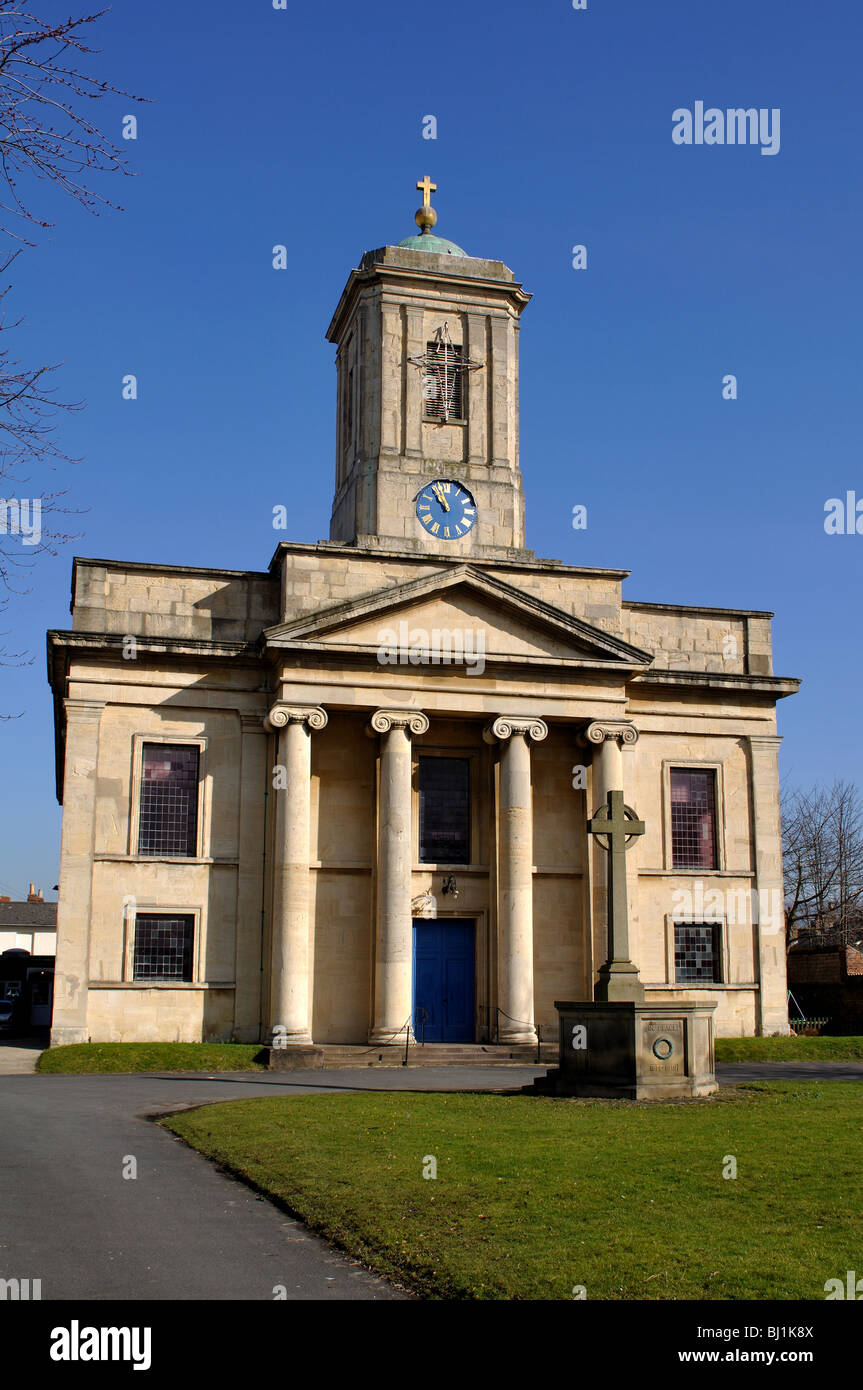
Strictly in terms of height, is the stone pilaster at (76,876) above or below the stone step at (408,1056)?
above

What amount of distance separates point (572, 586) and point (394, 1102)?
62.3 feet

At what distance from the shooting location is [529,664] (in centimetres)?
3416

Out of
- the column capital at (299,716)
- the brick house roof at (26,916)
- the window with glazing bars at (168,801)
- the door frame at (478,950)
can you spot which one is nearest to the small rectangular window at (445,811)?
the door frame at (478,950)

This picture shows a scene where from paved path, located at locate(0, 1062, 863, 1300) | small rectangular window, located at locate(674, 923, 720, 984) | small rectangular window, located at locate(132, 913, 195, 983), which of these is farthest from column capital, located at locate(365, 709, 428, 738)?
paved path, located at locate(0, 1062, 863, 1300)

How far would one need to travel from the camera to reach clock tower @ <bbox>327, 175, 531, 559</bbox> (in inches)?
1452

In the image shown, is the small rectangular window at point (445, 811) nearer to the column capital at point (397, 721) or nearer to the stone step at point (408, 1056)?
the column capital at point (397, 721)

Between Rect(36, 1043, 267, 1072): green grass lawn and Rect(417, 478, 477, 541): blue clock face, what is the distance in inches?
584

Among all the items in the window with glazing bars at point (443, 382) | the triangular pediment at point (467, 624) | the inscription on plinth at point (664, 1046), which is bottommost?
the inscription on plinth at point (664, 1046)

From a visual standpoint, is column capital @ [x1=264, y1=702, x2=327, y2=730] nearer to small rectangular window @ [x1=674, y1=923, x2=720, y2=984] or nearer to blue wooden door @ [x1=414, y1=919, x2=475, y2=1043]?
blue wooden door @ [x1=414, y1=919, x2=475, y2=1043]

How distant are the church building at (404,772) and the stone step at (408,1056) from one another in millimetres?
284

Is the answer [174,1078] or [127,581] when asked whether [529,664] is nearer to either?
[127,581]

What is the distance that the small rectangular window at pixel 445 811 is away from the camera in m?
35.3

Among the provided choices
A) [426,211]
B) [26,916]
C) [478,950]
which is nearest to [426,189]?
[426,211]

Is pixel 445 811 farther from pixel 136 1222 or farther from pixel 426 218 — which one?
pixel 136 1222
